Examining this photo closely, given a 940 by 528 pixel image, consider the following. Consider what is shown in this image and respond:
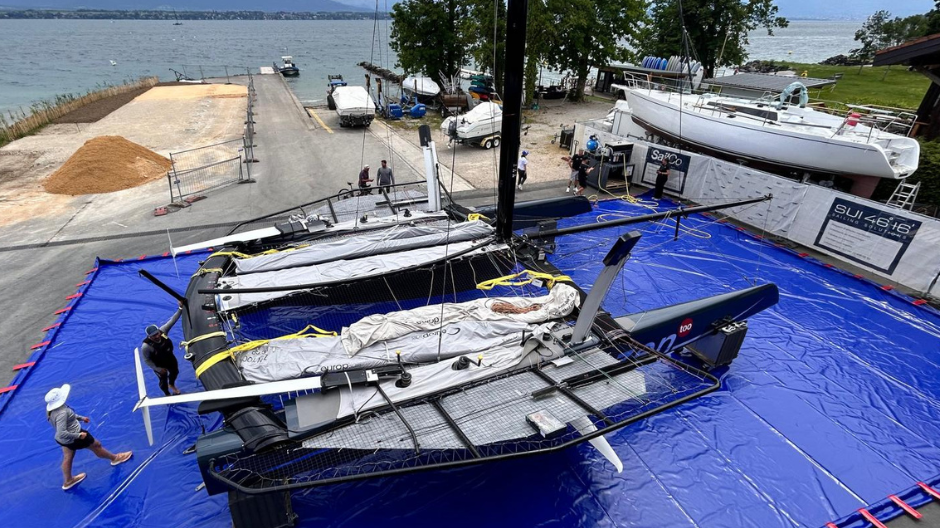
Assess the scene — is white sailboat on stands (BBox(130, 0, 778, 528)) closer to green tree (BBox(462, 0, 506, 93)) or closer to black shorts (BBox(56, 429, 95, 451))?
black shorts (BBox(56, 429, 95, 451))

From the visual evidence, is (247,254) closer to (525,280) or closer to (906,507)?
(525,280)

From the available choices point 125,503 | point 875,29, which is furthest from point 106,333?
point 875,29

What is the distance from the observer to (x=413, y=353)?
5578 millimetres

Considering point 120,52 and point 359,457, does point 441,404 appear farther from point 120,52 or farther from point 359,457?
point 120,52

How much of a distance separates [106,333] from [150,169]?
35.5ft

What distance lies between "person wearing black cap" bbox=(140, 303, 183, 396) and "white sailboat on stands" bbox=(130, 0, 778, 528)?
358 mm

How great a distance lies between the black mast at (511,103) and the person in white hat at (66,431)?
18.3 feet

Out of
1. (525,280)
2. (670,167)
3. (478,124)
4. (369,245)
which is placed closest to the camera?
(525,280)

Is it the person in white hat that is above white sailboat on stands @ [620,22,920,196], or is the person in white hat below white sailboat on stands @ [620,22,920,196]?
below

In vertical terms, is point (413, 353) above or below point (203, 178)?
above

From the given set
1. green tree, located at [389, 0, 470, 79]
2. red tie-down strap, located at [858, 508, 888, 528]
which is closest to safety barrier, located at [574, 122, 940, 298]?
red tie-down strap, located at [858, 508, 888, 528]

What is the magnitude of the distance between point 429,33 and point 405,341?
91.9 ft

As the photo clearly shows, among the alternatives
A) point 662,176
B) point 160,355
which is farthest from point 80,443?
point 662,176

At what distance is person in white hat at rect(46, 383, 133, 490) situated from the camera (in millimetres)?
4915
